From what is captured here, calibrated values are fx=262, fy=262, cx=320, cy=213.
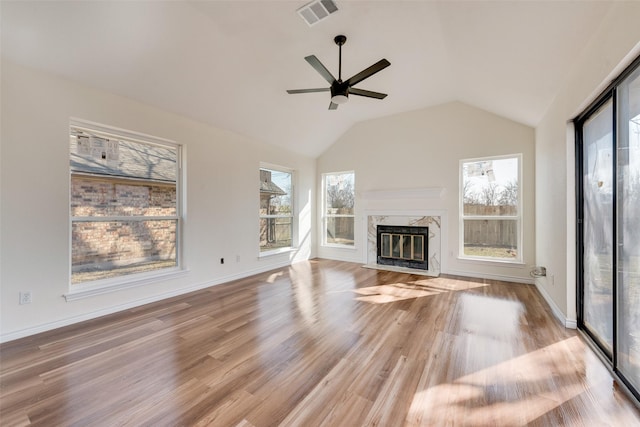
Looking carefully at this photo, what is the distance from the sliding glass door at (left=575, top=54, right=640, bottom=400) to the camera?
67.6 inches

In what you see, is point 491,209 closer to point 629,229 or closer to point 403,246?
point 403,246

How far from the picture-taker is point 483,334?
2.51 meters

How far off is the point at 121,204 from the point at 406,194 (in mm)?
4560

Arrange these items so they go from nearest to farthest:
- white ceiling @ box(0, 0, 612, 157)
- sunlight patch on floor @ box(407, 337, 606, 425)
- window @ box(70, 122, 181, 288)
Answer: sunlight patch on floor @ box(407, 337, 606, 425) → white ceiling @ box(0, 0, 612, 157) → window @ box(70, 122, 181, 288)

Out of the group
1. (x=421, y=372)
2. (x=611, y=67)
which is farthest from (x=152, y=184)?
(x=611, y=67)

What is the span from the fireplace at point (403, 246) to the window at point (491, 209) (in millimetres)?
659

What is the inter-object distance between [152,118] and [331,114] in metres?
3.01

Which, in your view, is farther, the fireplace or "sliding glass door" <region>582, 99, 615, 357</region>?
the fireplace

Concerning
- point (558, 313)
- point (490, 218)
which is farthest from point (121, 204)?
point (490, 218)

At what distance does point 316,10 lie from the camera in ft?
8.16

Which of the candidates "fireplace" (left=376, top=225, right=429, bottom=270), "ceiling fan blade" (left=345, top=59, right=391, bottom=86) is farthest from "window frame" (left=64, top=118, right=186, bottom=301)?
"fireplace" (left=376, top=225, right=429, bottom=270)

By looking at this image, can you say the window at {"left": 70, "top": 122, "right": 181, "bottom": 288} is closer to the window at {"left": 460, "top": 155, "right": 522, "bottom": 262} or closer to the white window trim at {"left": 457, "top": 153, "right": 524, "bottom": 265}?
the white window trim at {"left": 457, "top": 153, "right": 524, "bottom": 265}

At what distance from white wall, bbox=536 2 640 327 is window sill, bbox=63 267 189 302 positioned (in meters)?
4.65

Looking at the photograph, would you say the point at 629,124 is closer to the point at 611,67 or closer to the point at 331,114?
the point at 611,67
